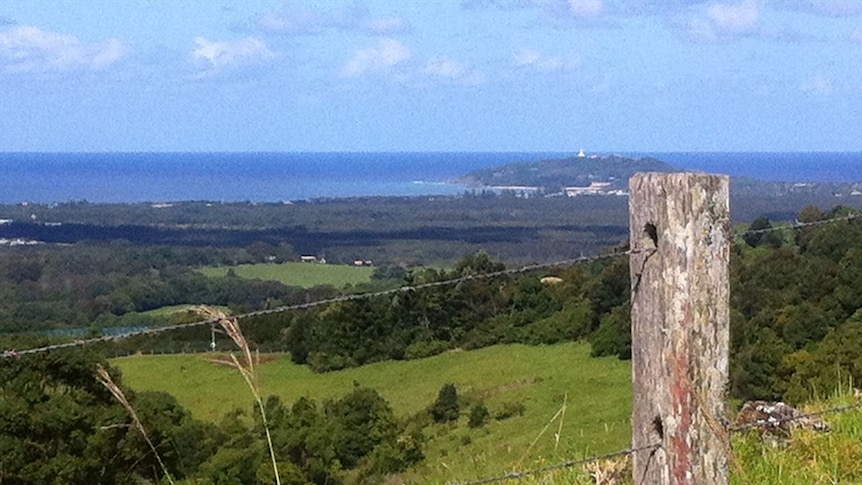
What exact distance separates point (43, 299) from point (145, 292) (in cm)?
767

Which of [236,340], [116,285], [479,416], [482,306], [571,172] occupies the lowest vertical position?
[479,416]

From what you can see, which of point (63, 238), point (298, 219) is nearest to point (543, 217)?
point (298, 219)

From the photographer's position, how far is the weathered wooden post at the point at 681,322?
251 cm

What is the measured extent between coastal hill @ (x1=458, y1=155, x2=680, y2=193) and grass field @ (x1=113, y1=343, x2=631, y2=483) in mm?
43650

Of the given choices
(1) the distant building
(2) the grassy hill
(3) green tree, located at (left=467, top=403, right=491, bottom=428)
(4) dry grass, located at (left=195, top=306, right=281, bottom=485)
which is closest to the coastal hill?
(1) the distant building

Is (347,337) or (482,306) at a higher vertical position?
(482,306)

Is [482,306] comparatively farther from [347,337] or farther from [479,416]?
[479,416]

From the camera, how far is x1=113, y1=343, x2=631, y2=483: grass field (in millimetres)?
39188

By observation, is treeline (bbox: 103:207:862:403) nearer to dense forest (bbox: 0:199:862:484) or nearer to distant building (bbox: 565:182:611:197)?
dense forest (bbox: 0:199:862:484)

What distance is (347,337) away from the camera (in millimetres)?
56469

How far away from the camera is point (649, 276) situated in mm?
2545

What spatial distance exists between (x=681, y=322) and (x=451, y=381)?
47.7 metres

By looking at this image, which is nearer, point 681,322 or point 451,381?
point 681,322

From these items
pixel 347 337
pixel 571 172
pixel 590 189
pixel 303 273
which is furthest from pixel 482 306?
pixel 571 172
